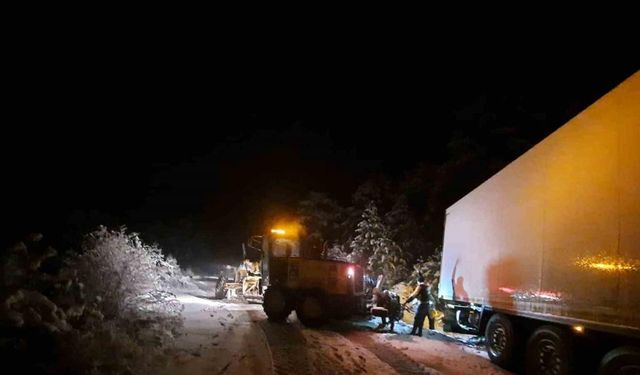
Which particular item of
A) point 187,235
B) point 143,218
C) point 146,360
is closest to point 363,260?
point 146,360

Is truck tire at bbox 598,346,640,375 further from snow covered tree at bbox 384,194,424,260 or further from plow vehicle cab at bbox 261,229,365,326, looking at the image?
snow covered tree at bbox 384,194,424,260

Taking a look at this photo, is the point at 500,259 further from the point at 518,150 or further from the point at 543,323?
the point at 518,150

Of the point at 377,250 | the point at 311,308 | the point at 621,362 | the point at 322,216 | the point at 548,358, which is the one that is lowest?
the point at 311,308

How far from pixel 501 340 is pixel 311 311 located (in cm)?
632

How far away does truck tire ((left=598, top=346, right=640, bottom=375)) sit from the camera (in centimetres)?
688

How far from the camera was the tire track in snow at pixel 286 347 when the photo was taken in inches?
364

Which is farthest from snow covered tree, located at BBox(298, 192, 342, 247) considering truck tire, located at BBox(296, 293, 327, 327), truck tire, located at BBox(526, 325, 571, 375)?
truck tire, located at BBox(526, 325, 571, 375)

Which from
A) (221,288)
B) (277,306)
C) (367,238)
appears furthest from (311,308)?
(221,288)

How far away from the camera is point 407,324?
17031mm

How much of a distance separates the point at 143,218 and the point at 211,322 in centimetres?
5387

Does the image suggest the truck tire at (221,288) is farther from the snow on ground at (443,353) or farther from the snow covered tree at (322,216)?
the snow on ground at (443,353)

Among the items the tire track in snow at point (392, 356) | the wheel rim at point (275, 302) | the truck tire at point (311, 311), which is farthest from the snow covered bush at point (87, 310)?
the tire track in snow at point (392, 356)

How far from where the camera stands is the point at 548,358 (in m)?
9.03

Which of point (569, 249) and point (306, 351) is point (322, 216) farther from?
point (569, 249)
